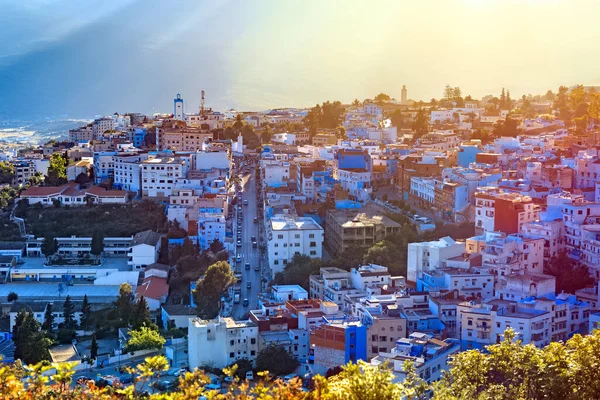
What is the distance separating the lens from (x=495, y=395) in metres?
8.62

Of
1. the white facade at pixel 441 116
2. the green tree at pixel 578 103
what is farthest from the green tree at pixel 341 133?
the green tree at pixel 578 103

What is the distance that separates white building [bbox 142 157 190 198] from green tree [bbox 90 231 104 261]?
7.62 feet

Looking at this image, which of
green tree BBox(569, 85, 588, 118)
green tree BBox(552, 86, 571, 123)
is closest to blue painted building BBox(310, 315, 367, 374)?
green tree BBox(569, 85, 588, 118)

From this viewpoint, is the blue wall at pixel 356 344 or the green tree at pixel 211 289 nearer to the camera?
the blue wall at pixel 356 344

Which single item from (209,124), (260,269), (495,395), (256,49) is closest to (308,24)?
(256,49)

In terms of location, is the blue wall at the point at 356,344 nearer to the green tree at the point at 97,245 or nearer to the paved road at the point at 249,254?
the paved road at the point at 249,254

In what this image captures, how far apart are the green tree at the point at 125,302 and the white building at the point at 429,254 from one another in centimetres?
482

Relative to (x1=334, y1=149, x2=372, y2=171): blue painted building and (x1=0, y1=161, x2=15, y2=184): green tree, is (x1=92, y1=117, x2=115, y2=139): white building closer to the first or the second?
(x1=0, y1=161, x2=15, y2=184): green tree

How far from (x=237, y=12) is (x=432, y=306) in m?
70.4

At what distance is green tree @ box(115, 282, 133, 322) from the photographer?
15992 millimetres

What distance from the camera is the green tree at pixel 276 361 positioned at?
12.9 m

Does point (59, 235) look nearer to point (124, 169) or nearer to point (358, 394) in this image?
point (124, 169)

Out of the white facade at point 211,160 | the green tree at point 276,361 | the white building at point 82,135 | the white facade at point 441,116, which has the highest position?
the white facade at point 441,116

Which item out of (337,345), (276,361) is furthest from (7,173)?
(337,345)
